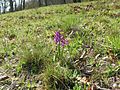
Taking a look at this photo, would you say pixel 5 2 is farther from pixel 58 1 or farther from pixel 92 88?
pixel 92 88

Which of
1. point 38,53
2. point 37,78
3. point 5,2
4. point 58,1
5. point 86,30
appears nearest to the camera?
point 37,78

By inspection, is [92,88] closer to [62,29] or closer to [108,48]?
[108,48]

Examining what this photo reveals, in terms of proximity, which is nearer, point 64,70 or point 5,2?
point 64,70

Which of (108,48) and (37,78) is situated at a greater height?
(108,48)

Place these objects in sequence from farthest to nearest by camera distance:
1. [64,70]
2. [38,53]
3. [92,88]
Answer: [38,53], [64,70], [92,88]

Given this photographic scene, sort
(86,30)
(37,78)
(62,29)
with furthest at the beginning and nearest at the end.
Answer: (62,29) → (86,30) → (37,78)

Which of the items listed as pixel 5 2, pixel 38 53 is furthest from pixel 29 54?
pixel 5 2

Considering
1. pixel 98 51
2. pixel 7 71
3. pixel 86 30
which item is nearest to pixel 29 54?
pixel 7 71

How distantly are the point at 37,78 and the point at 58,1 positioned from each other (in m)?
46.0

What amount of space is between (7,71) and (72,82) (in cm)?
119

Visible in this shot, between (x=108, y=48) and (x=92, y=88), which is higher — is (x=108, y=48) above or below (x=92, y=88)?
above

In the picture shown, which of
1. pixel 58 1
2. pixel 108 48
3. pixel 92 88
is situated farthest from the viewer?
pixel 58 1

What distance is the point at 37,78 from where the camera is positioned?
3447 millimetres

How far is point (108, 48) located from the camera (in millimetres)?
4023
